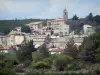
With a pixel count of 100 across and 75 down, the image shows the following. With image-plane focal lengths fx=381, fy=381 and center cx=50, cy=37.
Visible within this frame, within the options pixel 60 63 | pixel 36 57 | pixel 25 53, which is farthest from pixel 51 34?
pixel 60 63

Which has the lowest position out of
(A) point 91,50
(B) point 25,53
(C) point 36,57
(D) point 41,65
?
(D) point 41,65

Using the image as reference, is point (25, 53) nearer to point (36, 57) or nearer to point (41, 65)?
point (36, 57)

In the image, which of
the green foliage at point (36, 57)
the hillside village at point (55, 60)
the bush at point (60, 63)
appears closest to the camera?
the hillside village at point (55, 60)

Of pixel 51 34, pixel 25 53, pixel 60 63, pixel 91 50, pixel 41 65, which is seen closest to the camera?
pixel 60 63

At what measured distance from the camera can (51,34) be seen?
67438mm

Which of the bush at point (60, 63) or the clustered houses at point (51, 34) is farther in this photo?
the clustered houses at point (51, 34)

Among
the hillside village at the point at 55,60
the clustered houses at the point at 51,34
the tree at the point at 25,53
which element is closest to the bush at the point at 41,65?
the hillside village at the point at 55,60

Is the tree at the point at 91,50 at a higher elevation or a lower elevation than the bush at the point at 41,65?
higher

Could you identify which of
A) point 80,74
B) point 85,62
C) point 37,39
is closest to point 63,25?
point 37,39

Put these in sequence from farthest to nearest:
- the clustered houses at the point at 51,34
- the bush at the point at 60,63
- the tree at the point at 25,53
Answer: the clustered houses at the point at 51,34
the tree at the point at 25,53
the bush at the point at 60,63

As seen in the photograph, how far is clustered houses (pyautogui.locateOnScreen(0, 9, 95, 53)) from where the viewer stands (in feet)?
173

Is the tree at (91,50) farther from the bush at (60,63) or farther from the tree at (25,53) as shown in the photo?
the tree at (25,53)

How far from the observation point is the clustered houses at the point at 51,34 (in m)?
52.8

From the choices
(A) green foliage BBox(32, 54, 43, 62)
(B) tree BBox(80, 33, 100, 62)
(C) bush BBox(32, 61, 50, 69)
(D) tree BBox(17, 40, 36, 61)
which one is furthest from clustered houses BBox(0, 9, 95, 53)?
(C) bush BBox(32, 61, 50, 69)
